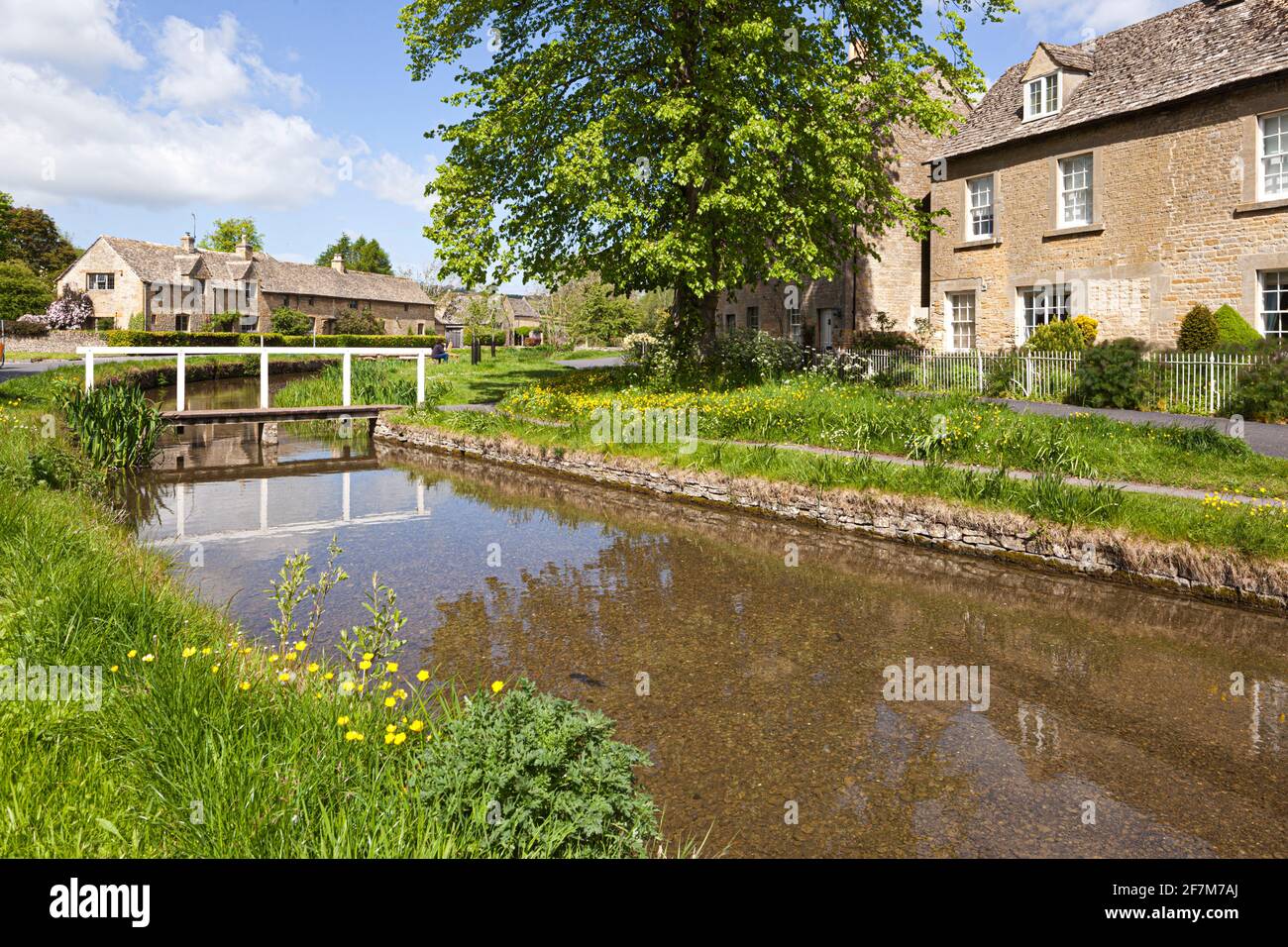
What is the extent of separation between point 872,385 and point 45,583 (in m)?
17.1

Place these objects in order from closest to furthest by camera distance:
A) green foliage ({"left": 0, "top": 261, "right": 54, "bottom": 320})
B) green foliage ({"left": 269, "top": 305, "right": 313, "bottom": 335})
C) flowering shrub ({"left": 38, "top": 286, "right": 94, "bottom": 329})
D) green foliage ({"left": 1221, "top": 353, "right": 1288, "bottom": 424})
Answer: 1. green foliage ({"left": 1221, "top": 353, "right": 1288, "bottom": 424})
2. green foliage ({"left": 0, "top": 261, "right": 54, "bottom": 320})
3. flowering shrub ({"left": 38, "top": 286, "right": 94, "bottom": 329})
4. green foliage ({"left": 269, "top": 305, "right": 313, "bottom": 335})

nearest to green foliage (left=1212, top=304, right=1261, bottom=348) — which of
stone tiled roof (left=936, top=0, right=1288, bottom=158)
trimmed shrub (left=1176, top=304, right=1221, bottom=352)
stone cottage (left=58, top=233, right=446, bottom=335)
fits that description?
trimmed shrub (left=1176, top=304, right=1221, bottom=352)

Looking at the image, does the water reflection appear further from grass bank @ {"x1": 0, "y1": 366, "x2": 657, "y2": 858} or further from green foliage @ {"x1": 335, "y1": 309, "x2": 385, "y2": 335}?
green foliage @ {"x1": 335, "y1": 309, "x2": 385, "y2": 335}

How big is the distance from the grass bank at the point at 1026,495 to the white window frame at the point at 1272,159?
A: 13446 millimetres

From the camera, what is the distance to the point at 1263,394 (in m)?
15.3

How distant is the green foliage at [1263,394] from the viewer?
15164 mm

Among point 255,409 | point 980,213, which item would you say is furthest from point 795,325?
point 255,409

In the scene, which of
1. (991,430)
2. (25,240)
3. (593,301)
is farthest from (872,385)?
(25,240)

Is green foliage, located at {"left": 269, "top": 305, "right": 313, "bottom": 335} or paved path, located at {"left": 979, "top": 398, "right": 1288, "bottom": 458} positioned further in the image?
green foliage, located at {"left": 269, "top": 305, "right": 313, "bottom": 335}

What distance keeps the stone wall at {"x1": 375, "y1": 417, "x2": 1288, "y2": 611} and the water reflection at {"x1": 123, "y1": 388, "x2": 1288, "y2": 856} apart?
0.29 metres

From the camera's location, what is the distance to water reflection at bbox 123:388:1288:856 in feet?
15.3

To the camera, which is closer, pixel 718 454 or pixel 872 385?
pixel 718 454

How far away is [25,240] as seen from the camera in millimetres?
75000

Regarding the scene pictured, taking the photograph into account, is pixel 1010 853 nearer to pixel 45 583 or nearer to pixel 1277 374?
pixel 45 583
